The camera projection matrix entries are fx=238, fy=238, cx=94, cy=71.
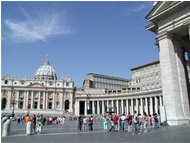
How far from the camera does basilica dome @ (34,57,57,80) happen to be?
164 metres

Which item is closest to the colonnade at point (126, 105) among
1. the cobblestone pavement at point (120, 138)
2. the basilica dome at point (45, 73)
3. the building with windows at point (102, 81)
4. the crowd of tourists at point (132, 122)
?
the building with windows at point (102, 81)

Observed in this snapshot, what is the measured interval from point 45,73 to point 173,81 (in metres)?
151

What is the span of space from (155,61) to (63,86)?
187ft

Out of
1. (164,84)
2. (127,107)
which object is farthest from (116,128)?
(127,107)

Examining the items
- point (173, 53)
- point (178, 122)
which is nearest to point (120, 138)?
point (178, 122)

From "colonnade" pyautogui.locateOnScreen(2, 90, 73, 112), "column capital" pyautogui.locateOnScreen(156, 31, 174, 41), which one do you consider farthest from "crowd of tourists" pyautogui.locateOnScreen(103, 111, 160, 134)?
"colonnade" pyautogui.locateOnScreen(2, 90, 73, 112)

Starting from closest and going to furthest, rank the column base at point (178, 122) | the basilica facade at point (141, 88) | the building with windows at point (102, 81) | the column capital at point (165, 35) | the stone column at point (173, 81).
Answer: the column base at point (178, 122) < the stone column at point (173, 81) < the basilica facade at point (141, 88) < the column capital at point (165, 35) < the building with windows at point (102, 81)

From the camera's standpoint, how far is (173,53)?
2177 cm

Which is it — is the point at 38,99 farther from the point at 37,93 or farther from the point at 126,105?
the point at 126,105

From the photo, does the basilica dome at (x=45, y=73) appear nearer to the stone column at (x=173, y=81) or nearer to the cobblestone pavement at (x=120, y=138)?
the stone column at (x=173, y=81)

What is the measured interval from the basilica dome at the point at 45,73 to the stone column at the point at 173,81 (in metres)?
147

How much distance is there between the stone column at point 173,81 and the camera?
20.1m

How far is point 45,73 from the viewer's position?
546ft

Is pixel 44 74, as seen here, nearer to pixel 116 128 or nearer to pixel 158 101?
pixel 158 101
